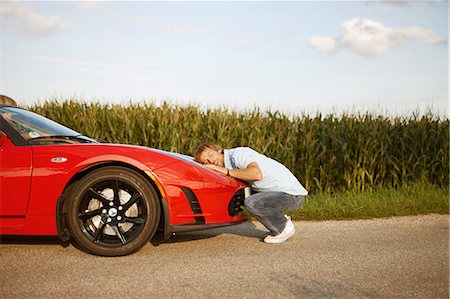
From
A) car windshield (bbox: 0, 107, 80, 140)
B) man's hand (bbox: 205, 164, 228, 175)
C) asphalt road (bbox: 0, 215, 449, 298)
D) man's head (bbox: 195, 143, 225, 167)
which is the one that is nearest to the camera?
asphalt road (bbox: 0, 215, 449, 298)

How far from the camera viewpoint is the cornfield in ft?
40.5

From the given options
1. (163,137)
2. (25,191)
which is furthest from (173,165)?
(163,137)

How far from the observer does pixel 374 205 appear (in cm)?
979

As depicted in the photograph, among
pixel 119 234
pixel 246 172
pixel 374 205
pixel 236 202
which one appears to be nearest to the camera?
pixel 119 234

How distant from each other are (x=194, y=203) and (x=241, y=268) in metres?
0.96

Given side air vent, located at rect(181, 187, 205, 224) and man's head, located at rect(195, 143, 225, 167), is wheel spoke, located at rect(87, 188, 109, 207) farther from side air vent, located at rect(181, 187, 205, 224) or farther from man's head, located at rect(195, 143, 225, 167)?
man's head, located at rect(195, 143, 225, 167)

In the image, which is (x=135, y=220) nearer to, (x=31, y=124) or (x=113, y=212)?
(x=113, y=212)

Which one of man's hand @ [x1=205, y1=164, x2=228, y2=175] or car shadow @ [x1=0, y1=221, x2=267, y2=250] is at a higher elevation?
man's hand @ [x1=205, y1=164, x2=228, y2=175]

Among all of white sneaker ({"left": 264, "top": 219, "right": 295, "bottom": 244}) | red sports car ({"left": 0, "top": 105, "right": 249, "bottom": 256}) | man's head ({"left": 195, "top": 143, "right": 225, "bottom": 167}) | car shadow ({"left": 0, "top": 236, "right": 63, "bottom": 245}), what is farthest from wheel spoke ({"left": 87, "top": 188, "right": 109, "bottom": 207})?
white sneaker ({"left": 264, "top": 219, "right": 295, "bottom": 244})

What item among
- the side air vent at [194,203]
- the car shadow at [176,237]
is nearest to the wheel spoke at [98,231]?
the car shadow at [176,237]

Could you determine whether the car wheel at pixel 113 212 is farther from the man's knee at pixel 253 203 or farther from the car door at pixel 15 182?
the man's knee at pixel 253 203

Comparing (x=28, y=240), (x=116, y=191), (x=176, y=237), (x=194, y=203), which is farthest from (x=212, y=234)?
(x=28, y=240)

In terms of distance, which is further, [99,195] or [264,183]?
[264,183]

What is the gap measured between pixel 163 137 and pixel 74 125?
232 centimetres
